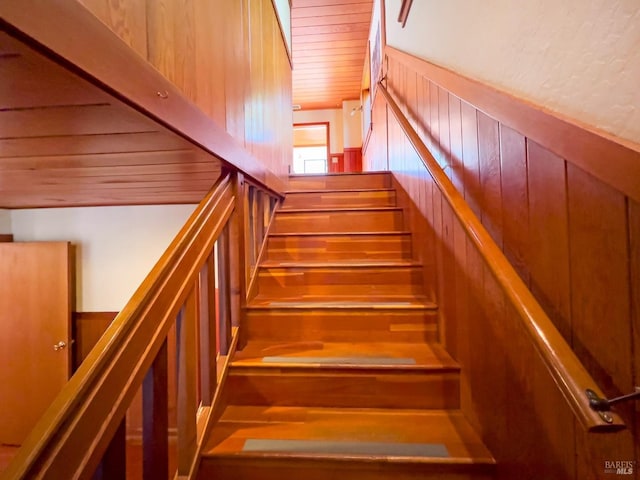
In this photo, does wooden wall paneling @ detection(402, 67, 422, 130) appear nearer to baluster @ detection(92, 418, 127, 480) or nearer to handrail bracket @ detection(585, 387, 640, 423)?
handrail bracket @ detection(585, 387, 640, 423)

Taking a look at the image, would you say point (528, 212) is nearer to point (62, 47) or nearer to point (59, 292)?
point (62, 47)

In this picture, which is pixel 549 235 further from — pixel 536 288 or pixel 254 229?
pixel 254 229

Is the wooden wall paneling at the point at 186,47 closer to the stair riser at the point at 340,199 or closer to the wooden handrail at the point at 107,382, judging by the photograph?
the wooden handrail at the point at 107,382

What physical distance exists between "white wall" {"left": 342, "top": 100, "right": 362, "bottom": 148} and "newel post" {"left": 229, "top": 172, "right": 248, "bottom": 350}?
5.10 m

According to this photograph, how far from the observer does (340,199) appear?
268 centimetres

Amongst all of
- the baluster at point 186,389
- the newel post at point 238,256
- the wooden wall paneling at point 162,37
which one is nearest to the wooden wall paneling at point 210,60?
the wooden wall paneling at point 162,37

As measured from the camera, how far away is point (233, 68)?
4.73ft

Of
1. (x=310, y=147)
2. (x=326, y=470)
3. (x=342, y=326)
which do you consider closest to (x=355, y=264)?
(x=342, y=326)

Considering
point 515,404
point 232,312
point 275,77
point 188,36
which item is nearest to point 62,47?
point 188,36

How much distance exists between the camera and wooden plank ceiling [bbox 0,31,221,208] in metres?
0.65

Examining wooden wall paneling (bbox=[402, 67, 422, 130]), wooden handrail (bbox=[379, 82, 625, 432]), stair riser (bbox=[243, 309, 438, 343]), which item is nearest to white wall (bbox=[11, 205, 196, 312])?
stair riser (bbox=[243, 309, 438, 343])

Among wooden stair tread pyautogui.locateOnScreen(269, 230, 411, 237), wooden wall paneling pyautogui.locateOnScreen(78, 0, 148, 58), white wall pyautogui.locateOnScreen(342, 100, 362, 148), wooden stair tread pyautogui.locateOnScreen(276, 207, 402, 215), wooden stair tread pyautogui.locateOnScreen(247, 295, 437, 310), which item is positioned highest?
white wall pyautogui.locateOnScreen(342, 100, 362, 148)

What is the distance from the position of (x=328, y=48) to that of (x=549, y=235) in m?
4.75

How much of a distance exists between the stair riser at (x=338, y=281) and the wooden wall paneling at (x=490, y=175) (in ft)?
2.84
